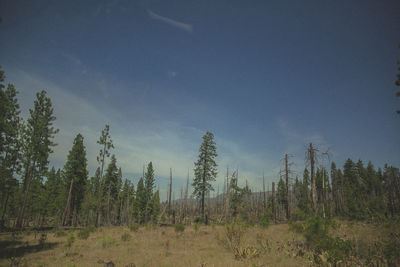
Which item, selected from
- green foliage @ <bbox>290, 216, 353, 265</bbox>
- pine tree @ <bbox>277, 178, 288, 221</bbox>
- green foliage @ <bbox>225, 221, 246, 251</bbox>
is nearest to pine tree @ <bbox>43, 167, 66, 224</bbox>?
green foliage @ <bbox>225, 221, 246, 251</bbox>

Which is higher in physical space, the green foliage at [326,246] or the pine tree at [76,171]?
the pine tree at [76,171]

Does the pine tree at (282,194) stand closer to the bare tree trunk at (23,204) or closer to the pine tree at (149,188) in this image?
the pine tree at (149,188)

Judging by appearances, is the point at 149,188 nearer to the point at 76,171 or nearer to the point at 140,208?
the point at 140,208

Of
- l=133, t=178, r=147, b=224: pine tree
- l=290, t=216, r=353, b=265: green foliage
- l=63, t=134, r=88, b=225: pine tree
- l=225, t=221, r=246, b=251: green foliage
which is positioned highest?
l=63, t=134, r=88, b=225: pine tree

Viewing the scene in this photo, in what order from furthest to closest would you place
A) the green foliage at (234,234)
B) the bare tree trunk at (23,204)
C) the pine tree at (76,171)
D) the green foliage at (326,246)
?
1. the pine tree at (76,171)
2. the bare tree trunk at (23,204)
3. the green foliage at (234,234)
4. the green foliage at (326,246)

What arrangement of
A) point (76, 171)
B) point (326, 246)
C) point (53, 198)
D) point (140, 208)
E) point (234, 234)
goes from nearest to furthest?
point (326, 246) → point (234, 234) → point (76, 171) → point (53, 198) → point (140, 208)

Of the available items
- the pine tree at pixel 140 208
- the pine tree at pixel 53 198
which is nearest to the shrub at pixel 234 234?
the pine tree at pixel 53 198

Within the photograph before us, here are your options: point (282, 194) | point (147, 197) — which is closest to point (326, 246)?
point (147, 197)

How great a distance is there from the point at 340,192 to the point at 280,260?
65457 millimetres

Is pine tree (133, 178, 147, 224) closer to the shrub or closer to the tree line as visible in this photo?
the tree line

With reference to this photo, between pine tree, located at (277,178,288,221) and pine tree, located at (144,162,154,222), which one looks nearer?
pine tree, located at (144,162,154,222)

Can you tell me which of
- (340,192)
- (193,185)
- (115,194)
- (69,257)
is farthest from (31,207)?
(340,192)

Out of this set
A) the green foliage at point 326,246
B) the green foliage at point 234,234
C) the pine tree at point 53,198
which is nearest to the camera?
the green foliage at point 326,246

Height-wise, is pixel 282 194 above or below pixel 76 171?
below
